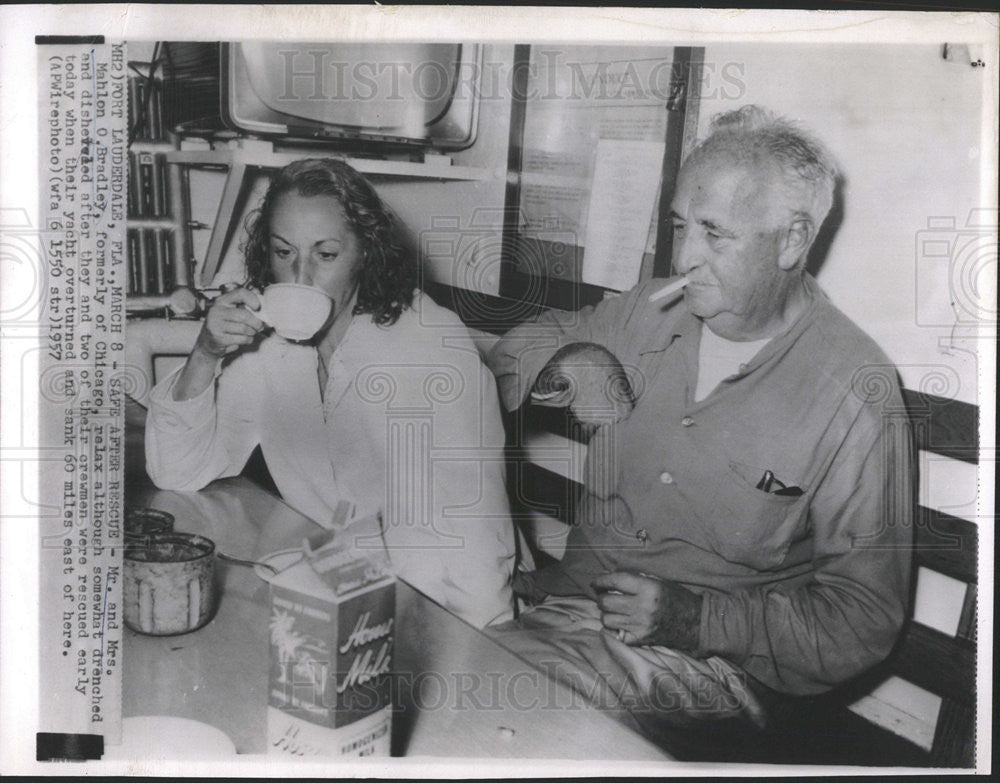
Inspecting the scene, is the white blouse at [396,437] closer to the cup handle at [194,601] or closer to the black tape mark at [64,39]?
the cup handle at [194,601]

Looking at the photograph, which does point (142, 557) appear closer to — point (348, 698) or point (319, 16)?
point (348, 698)

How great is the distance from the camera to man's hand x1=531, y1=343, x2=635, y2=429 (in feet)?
3.22

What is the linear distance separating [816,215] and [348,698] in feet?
2.38

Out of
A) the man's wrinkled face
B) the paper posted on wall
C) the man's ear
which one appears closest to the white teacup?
the paper posted on wall

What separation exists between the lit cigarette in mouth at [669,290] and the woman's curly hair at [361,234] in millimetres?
267

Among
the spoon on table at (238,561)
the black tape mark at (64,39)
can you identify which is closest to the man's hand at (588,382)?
the spoon on table at (238,561)

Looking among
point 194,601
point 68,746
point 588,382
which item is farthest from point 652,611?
point 68,746

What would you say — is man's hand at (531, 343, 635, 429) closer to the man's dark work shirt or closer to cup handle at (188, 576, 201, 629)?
the man's dark work shirt

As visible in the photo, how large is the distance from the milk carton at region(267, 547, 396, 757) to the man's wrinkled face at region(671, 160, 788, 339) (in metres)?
0.46

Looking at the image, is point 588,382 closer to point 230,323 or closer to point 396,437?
point 396,437

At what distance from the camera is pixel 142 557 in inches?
39.0

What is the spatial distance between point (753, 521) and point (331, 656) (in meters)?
0.47

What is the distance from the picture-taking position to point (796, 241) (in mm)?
957

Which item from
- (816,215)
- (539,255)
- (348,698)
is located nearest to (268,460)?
(348,698)
